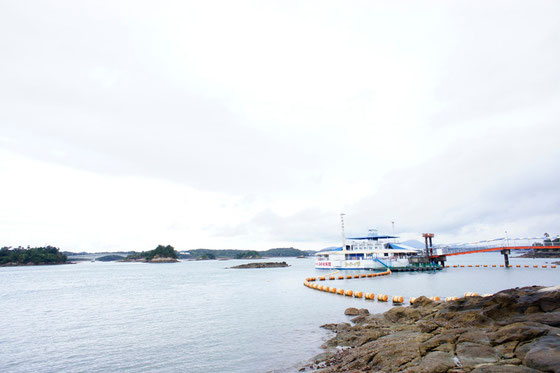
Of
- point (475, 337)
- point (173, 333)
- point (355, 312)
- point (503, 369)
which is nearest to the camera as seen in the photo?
point (503, 369)

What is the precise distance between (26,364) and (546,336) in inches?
1122

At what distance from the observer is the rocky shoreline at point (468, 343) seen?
40.5 ft

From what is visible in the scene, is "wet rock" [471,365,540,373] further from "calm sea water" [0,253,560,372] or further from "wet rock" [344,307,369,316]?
"wet rock" [344,307,369,316]

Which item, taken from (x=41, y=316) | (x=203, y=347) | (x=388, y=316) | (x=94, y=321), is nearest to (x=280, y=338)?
(x=203, y=347)

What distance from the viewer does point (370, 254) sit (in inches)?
3585

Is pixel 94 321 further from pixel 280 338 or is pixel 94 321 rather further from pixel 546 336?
pixel 546 336

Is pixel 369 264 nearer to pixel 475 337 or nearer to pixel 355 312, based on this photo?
pixel 355 312

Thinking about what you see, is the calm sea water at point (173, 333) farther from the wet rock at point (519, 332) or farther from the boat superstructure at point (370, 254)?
the boat superstructure at point (370, 254)

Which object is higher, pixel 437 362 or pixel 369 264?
pixel 369 264

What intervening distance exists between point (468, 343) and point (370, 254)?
7865cm

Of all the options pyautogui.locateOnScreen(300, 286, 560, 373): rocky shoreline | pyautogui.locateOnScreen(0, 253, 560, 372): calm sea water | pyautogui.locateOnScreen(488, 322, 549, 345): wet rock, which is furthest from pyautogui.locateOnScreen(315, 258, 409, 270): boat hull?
pyautogui.locateOnScreen(488, 322, 549, 345): wet rock

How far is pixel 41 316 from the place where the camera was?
40.4 meters

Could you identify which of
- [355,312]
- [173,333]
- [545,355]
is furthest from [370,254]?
[545,355]

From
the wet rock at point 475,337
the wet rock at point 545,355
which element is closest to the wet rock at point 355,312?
the wet rock at point 475,337
